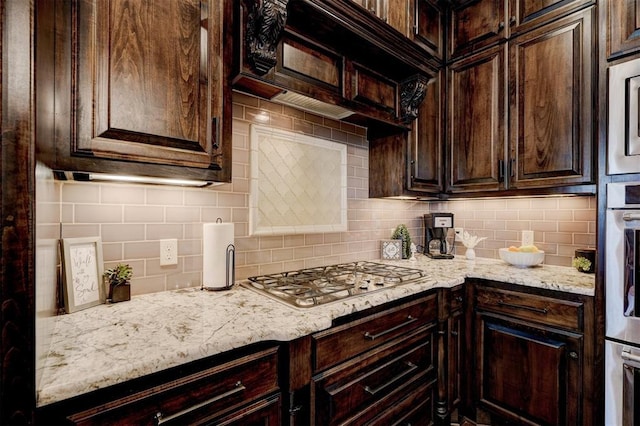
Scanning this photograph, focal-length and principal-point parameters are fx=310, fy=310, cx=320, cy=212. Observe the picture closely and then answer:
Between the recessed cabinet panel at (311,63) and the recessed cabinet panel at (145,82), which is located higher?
the recessed cabinet panel at (311,63)

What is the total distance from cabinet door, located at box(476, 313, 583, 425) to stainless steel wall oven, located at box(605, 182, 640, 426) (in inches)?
5.2

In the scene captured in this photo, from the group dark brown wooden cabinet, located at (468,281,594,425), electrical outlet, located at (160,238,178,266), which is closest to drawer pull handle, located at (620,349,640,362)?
dark brown wooden cabinet, located at (468,281,594,425)

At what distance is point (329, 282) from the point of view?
61.1 inches

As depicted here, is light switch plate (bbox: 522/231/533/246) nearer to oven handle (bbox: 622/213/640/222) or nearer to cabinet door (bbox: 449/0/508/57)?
oven handle (bbox: 622/213/640/222)

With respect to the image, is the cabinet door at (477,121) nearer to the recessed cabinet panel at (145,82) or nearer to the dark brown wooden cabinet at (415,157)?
the dark brown wooden cabinet at (415,157)

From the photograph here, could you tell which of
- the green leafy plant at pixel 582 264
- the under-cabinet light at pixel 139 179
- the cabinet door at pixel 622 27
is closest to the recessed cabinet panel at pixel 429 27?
the cabinet door at pixel 622 27

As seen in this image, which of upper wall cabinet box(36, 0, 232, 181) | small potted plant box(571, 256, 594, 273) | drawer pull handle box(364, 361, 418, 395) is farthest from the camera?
small potted plant box(571, 256, 594, 273)

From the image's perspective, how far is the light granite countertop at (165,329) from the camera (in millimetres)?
722

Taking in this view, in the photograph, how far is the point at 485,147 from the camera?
2143mm

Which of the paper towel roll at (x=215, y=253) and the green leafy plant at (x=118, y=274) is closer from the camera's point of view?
the green leafy plant at (x=118, y=274)

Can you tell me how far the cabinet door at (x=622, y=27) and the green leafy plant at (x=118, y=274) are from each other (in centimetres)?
237

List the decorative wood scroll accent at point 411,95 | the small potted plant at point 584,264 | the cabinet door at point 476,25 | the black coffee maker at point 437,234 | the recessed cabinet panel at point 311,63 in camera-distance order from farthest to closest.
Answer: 1. the black coffee maker at point 437,234
2. the cabinet door at point 476,25
3. the decorative wood scroll accent at point 411,95
4. the small potted plant at point 584,264
5. the recessed cabinet panel at point 311,63

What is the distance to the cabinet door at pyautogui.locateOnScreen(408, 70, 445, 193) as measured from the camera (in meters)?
2.17

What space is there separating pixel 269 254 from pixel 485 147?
64.4 inches
